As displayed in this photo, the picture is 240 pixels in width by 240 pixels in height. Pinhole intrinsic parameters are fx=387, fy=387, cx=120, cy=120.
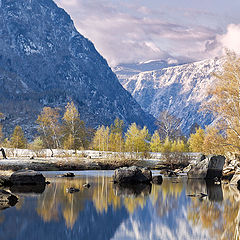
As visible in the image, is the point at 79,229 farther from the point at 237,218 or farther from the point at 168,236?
the point at 237,218

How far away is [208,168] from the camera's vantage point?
4631 centimetres

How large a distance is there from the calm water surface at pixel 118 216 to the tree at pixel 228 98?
1099cm

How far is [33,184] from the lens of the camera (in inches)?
1431

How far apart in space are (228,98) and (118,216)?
74.6ft

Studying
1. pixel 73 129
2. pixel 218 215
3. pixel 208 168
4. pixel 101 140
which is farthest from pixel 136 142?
pixel 218 215

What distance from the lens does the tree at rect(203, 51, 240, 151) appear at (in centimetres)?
3850

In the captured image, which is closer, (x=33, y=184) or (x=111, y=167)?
(x=33, y=184)

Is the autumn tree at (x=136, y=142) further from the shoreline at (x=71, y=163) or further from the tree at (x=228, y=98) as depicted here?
the tree at (x=228, y=98)

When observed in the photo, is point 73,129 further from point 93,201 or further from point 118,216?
point 118,216

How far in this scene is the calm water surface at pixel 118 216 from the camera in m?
17.1

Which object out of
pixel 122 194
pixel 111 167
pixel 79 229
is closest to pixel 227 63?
pixel 122 194

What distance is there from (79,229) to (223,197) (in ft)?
49.9

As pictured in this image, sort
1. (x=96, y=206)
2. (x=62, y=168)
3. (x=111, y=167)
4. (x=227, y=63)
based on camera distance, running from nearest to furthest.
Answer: (x=96, y=206)
(x=227, y=63)
(x=62, y=168)
(x=111, y=167)

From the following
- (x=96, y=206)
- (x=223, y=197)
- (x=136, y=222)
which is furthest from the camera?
(x=223, y=197)
